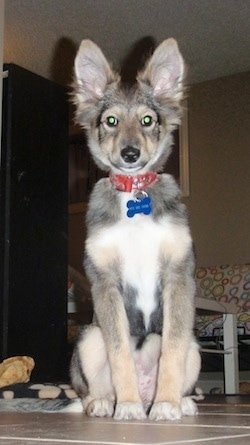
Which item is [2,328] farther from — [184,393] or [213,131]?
[213,131]

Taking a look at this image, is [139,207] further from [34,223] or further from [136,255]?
[34,223]

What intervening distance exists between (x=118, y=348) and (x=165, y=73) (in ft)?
3.42

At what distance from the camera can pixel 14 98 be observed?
334cm

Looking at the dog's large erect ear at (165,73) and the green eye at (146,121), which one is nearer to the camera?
the green eye at (146,121)

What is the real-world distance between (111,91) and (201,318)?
9.43 ft

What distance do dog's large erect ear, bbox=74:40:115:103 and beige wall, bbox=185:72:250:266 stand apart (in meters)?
3.88

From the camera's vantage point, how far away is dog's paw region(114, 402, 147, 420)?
1.78 meters

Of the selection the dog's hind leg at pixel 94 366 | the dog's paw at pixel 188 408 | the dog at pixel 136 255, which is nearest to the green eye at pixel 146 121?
the dog at pixel 136 255

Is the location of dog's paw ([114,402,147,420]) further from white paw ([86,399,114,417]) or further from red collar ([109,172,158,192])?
red collar ([109,172,158,192])

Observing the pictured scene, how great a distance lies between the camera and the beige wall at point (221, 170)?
20.1 ft

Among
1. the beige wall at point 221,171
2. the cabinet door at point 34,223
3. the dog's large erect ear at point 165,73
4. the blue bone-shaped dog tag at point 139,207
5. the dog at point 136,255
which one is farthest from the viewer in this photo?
the beige wall at point 221,171

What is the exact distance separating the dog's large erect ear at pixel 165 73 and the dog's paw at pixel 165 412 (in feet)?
3.63

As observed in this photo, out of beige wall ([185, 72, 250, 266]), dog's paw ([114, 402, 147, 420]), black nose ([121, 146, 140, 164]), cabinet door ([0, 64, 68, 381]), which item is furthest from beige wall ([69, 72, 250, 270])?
dog's paw ([114, 402, 147, 420])

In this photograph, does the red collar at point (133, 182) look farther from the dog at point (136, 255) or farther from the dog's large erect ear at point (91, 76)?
the dog's large erect ear at point (91, 76)
